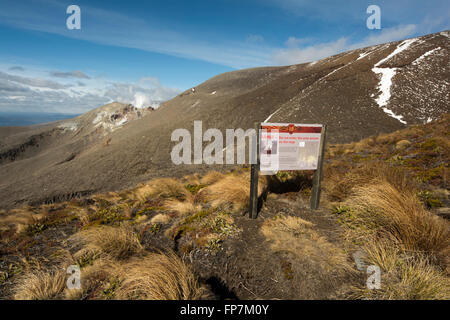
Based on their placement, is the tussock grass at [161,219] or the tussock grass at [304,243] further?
the tussock grass at [161,219]

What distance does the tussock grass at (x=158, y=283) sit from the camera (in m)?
2.34

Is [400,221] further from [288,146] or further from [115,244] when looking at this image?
[115,244]

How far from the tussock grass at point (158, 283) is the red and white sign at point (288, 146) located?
8.07ft

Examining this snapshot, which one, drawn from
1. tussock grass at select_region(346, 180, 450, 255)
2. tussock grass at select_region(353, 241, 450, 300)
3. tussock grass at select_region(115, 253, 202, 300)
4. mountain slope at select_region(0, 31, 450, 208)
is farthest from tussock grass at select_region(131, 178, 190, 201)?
mountain slope at select_region(0, 31, 450, 208)

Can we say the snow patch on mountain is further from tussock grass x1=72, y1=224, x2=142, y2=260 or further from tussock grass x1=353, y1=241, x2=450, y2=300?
tussock grass x1=72, y1=224, x2=142, y2=260

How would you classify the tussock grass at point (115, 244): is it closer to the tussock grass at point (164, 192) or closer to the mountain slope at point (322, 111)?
the tussock grass at point (164, 192)

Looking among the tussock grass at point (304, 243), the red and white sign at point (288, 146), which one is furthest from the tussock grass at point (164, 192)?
the tussock grass at point (304, 243)

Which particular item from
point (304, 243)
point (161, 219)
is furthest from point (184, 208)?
point (304, 243)

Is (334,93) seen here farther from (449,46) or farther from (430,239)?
(430,239)

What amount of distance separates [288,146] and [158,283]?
3421 millimetres

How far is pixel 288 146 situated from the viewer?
14.1 ft

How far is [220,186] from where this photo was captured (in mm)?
5805

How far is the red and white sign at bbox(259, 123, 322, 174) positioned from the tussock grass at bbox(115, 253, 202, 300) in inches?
96.8

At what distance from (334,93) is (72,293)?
3048 centimetres
